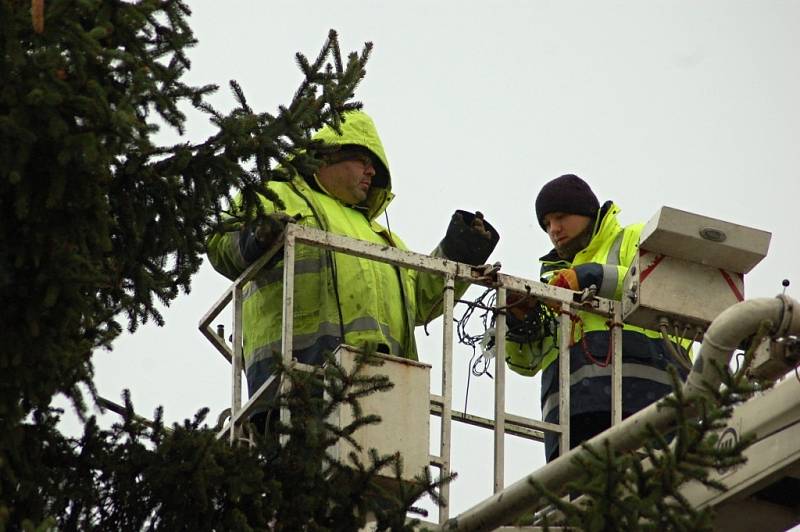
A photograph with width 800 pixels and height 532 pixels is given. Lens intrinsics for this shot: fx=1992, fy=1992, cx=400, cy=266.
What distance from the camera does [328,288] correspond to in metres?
10.4

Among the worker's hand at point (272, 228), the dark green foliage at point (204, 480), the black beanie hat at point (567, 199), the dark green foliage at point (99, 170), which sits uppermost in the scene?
the black beanie hat at point (567, 199)

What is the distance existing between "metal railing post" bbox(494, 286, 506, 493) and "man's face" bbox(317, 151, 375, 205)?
141cm

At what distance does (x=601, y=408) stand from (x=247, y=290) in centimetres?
200

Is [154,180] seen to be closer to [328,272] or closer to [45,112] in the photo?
[45,112]

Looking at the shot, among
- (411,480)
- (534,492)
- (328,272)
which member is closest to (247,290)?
(328,272)

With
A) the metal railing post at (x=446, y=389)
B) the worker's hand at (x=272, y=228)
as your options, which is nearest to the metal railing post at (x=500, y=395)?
the metal railing post at (x=446, y=389)

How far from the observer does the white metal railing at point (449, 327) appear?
31.7 ft

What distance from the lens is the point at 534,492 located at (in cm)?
826

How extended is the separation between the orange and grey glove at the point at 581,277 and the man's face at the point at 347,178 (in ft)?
4.12

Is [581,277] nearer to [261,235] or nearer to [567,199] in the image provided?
[567,199]

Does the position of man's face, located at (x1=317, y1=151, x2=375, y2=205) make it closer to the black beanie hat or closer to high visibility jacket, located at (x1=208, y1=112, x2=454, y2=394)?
high visibility jacket, located at (x1=208, y1=112, x2=454, y2=394)

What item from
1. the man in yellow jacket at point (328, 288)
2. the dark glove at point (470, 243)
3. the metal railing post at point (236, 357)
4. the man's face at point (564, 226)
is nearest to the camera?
the metal railing post at point (236, 357)

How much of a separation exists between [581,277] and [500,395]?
115cm

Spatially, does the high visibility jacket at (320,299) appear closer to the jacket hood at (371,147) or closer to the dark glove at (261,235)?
the dark glove at (261,235)
